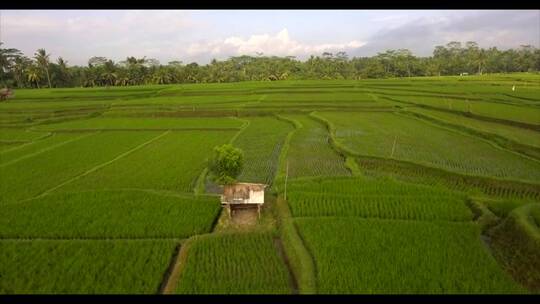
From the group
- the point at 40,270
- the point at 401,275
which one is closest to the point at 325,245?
the point at 401,275

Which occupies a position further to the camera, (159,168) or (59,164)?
(59,164)

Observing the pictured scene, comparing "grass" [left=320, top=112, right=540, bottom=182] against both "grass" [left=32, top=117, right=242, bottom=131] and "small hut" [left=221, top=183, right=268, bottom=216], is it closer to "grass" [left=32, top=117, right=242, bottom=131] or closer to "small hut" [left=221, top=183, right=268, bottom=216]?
"small hut" [left=221, top=183, right=268, bottom=216]

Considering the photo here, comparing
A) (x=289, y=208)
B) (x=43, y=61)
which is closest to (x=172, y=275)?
(x=289, y=208)

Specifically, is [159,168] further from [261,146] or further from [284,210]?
[284,210]

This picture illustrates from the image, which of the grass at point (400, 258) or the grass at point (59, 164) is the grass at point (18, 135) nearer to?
the grass at point (59, 164)

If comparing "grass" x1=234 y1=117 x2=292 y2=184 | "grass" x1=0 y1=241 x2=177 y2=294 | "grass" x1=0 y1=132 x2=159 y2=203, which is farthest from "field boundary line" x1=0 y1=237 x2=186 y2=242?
"grass" x1=234 y1=117 x2=292 y2=184

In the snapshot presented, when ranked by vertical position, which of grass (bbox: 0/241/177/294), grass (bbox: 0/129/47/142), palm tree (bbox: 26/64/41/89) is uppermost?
palm tree (bbox: 26/64/41/89)
